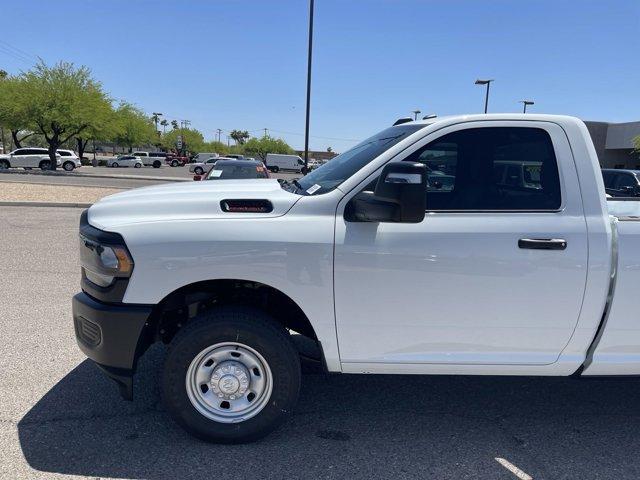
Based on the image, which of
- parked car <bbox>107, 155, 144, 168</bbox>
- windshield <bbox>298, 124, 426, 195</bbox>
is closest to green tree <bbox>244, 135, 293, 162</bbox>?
parked car <bbox>107, 155, 144, 168</bbox>

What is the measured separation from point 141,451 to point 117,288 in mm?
957

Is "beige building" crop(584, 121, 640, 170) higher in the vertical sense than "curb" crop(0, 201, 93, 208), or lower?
higher

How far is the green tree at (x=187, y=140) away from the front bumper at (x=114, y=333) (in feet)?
317

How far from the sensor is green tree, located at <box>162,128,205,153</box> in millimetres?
97250

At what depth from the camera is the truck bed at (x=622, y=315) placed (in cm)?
276

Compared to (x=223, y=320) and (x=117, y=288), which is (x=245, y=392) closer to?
(x=223, y=320)

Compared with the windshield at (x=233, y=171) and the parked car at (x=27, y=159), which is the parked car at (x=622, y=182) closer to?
the windshield at (x=233, y=171)

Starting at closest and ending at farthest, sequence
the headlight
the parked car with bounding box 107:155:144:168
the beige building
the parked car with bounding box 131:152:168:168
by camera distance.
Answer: the headlight, the beige building, the parked car with bounding box 107:155:144:168, the parked car with bounding box 131:152:168:168

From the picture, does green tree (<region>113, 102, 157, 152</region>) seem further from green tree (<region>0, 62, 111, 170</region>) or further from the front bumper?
the front bumper

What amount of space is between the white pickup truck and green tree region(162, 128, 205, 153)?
318 feet

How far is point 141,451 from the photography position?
9.40 feet

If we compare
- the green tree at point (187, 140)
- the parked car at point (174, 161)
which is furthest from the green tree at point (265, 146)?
the parked car at point (174, 161)

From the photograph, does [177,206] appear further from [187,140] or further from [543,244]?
[187,140]

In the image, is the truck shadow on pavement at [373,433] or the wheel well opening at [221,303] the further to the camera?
the wheel well opening at [221,303]
